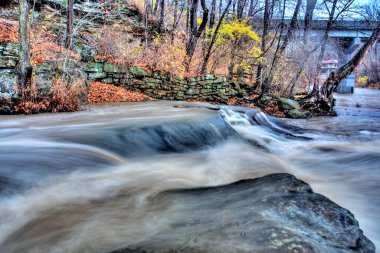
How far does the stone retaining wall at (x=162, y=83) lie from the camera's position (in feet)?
47.9

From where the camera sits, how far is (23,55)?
28.6 ft

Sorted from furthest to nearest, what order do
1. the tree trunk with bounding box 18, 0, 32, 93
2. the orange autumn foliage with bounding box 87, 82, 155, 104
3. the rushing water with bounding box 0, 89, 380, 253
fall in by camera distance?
the orange autumn foliage with bounding box 87, 82, 155, 104, the tree trunk with bounding box 18, 0, 32, 93, the rushing water with bounding box 0, 89, 380, 253

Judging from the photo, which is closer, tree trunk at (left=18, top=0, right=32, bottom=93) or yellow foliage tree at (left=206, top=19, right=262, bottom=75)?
tree trunk at (left=18, top=0, right=32, bottom=93)

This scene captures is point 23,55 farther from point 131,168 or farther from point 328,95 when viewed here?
point 328,95

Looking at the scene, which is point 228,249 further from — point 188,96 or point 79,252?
point 188,96

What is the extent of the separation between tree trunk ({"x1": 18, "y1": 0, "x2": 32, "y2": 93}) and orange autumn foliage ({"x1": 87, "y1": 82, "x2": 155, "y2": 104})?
3.62 metres

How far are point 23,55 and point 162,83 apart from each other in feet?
24.0

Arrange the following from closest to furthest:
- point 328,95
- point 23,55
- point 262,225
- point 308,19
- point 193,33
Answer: point 262,225, point 23,55, point 328,95, point 308,19, point 193,33

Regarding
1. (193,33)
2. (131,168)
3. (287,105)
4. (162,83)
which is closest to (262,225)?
(131,168)

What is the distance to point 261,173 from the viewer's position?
5660 mm

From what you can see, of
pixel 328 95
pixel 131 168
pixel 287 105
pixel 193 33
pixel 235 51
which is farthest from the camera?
pixel 235 51

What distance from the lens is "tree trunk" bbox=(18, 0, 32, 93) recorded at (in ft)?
28.0

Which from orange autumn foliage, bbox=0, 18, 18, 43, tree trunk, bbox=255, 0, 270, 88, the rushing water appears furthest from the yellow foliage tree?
orange autumn foliage, bbox=0, 18, 18, 43

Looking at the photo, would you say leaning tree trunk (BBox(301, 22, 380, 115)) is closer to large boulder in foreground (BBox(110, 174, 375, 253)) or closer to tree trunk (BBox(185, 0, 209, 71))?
tree trunk (BBox(185, 0, 209, 71))
